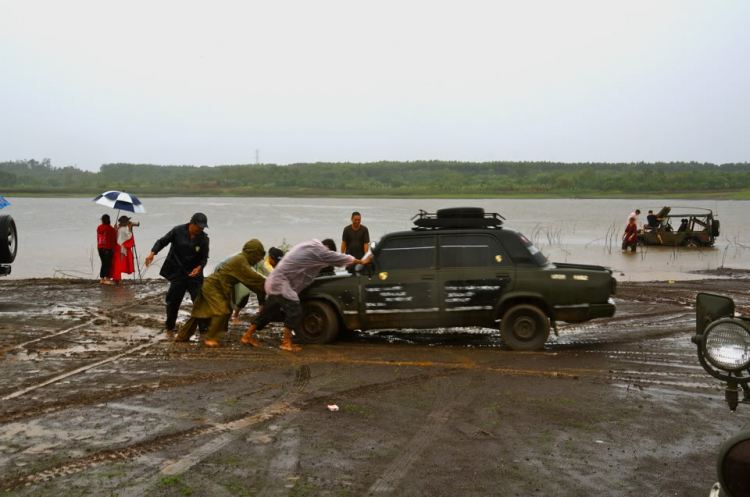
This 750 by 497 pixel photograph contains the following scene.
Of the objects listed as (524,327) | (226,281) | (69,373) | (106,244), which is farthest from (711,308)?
(106,244)

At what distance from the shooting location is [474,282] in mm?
9594

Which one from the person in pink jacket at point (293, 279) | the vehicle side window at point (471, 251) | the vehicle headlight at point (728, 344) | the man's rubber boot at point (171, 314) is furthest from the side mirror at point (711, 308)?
the man's rubber boot at point (171, 314)

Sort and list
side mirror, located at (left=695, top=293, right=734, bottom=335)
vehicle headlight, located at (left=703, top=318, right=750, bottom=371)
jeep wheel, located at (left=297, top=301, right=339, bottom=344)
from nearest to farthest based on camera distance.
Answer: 1. vehicle headlight, located at (left=703, top=318, right=750, bottom=371)
2. side mirror, located at (left=695, top=293, right=734, bottom=335)
3. jeep wheel, located at (left=297, top=301, right=339, bottom=344)

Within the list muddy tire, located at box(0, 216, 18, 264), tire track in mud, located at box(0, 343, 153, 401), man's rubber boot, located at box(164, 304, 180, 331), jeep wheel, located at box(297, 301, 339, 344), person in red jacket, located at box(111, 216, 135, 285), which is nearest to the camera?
tire track in mud, located at box(0, 343, 153, 401)

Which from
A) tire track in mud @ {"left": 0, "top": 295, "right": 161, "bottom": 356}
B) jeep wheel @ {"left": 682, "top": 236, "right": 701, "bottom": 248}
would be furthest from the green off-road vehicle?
jeep wheel @ {"left": 682, "top": 236, "right": 701, "bottom": 248}

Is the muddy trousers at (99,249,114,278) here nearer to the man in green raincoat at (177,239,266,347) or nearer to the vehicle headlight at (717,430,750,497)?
the man in green raincoat at (177,239,266,347)

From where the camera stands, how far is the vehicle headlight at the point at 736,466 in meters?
3.35

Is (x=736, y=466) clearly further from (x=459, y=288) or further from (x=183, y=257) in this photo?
(x=183, y=257)

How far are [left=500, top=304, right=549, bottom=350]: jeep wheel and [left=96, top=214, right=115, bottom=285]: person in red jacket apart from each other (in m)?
10.7

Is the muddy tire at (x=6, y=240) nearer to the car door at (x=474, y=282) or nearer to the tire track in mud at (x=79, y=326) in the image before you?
the tire track in mud at (x=79, y=326)

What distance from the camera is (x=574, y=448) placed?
5.66 meters

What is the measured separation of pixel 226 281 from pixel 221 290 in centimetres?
14

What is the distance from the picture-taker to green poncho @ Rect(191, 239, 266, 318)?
389 inches

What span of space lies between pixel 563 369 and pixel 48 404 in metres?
5.49
